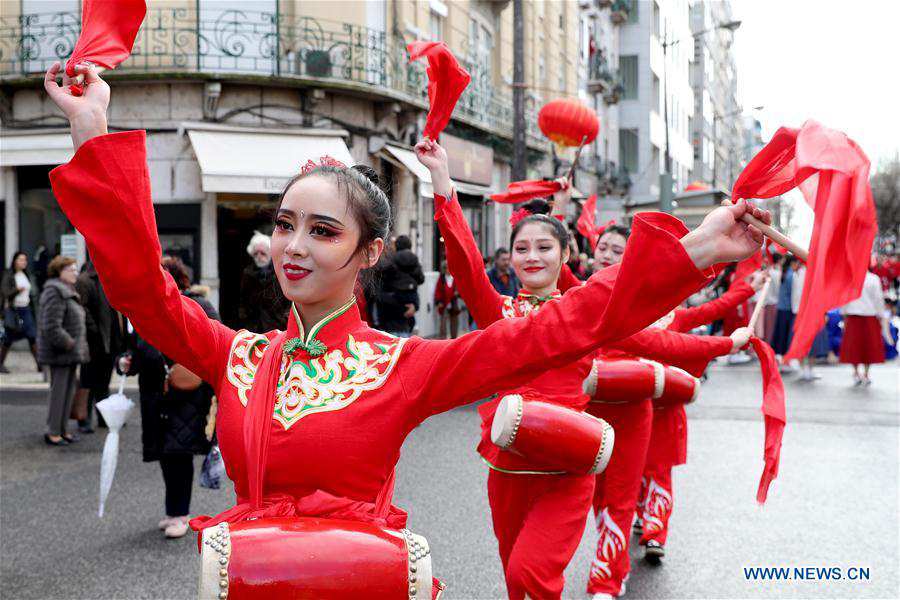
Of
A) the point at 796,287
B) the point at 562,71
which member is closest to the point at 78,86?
the point at 796,287

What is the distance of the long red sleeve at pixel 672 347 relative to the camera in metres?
4.32

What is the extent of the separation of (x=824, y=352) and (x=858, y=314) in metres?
2.93

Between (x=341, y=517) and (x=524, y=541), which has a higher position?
(x=341, y=517)

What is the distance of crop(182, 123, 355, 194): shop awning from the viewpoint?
14016 mm

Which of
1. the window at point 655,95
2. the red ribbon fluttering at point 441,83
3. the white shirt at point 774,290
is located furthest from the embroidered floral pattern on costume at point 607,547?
Result: the window at point 655,95

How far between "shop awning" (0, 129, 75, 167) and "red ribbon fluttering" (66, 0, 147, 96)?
44.4 feet

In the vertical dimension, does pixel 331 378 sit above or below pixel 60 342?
above

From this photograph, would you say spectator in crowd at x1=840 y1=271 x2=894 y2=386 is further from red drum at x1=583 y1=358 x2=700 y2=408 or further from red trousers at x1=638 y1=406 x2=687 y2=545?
red drum at x1=583 y1=358 x2=700 y2=408

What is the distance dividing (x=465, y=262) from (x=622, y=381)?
1.23 meters

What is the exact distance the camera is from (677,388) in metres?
5.00

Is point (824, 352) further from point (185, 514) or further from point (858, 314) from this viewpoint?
point (185, 514)

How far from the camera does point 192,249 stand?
48.7ft

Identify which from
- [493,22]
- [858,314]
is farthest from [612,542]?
[493,22]

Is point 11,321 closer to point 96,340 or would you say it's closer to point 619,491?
point 96,340
